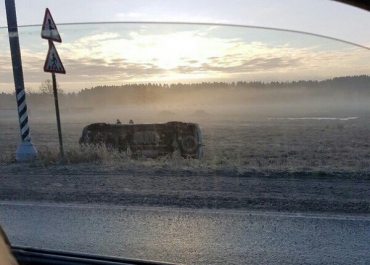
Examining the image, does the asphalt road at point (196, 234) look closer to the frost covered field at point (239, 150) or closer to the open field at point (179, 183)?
the open field at point (179, 183)

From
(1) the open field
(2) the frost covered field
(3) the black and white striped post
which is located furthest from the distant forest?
(1) the open field

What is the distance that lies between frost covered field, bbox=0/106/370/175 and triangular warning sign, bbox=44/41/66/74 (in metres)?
2.41

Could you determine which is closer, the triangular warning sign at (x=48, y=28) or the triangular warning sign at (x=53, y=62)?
Answer: the triangular warning sign at (x=48, y=28)

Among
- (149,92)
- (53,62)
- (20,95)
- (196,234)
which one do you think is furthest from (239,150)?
(196,234)

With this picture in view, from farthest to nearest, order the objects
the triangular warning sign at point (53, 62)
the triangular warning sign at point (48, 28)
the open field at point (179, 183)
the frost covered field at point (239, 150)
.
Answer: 1. the triangular warning sign at point (53, 62)
2. the frost covered field at point (239, 150)
3. the triangular warning sign at point (48, 28)
4. the open field at point (179, 183)

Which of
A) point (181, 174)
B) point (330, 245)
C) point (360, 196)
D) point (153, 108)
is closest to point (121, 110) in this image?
point (153, 108)

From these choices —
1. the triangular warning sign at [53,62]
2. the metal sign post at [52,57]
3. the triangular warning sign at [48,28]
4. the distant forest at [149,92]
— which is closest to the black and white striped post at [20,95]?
the metal sign post at [52,57]

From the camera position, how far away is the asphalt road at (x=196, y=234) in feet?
14.3

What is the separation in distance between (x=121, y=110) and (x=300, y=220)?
58.5 feet

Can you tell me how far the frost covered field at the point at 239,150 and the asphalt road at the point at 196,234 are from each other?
3.69 m

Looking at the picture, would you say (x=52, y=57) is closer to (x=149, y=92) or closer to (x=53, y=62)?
(x=53, y=62)

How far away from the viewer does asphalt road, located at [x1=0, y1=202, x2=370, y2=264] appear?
14.3 feet

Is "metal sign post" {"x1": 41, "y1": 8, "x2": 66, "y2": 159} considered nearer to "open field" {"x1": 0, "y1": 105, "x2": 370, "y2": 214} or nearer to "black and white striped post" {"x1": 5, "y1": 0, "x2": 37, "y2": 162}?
"black and white striped post" {"x1": 5, "y1": 0, "x2": 37, "y2": 162}

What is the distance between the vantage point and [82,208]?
21.4ft
